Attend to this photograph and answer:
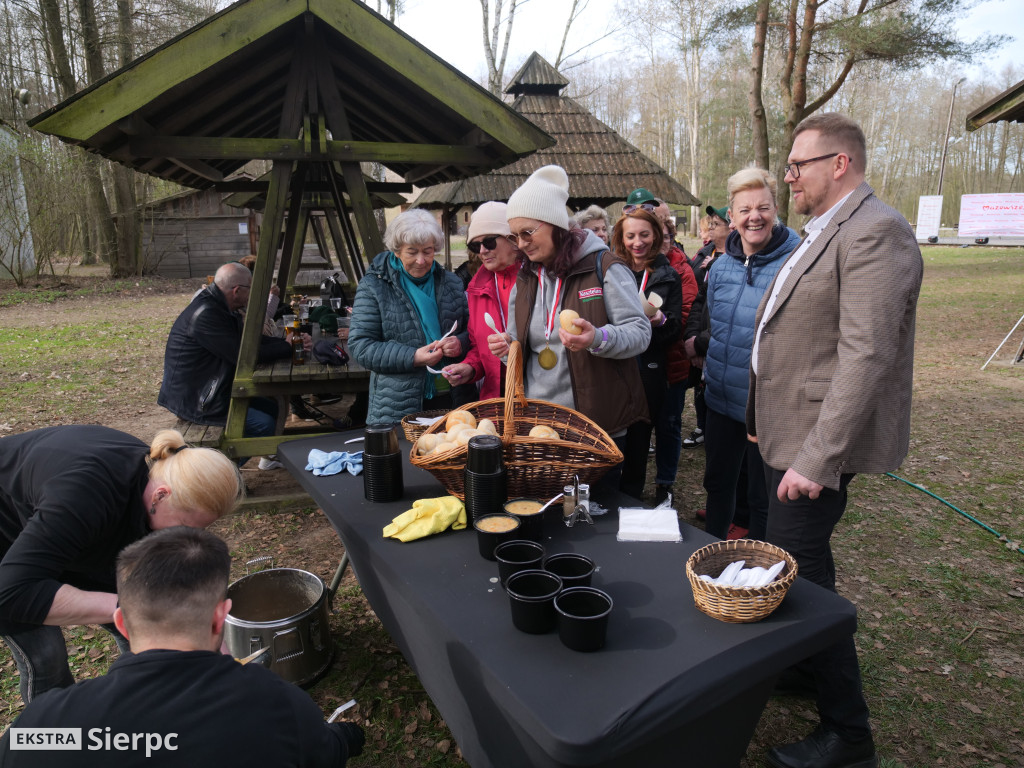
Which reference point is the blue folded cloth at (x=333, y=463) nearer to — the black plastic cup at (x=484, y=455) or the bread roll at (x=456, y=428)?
the bread roll at (x=456, y=428)

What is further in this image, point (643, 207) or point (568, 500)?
point (643, 207)

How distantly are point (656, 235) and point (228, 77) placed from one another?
2.93 m

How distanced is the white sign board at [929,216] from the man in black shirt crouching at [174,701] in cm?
3421

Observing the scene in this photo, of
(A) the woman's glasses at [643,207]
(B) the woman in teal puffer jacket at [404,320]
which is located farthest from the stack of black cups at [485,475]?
(A) the woman's glasses at [643,207]

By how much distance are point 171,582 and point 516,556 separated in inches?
31.8

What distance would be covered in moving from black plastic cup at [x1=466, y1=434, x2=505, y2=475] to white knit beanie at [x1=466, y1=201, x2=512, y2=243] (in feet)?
5.09

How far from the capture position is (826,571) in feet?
6.84

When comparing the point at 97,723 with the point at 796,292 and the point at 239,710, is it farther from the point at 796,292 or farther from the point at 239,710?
the point at 796,292

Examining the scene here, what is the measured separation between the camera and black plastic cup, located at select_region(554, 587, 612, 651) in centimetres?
134

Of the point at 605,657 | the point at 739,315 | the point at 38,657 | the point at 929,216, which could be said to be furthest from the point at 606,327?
the point at 929,216

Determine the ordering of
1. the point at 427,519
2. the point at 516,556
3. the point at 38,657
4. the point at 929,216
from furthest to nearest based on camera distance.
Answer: the point at 929,216 < the point at 38,657 < the point at 427,519 < the point at 516,556

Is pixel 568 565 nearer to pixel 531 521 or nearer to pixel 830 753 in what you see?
pixel 531 521

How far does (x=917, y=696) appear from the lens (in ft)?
8.48

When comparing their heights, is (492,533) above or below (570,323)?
below
